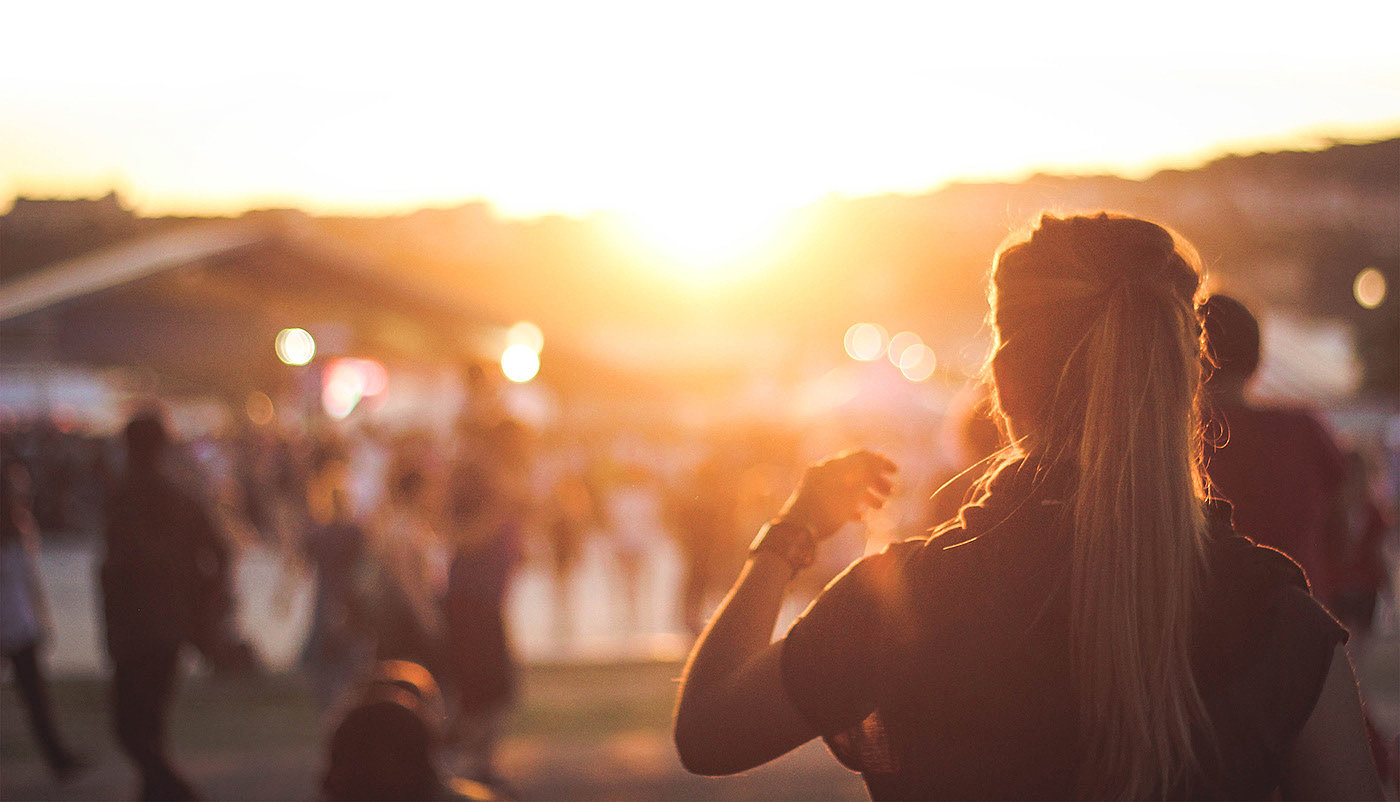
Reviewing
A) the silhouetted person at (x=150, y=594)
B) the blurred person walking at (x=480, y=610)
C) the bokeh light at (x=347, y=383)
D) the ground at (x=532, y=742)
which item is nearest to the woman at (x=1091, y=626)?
the ground at (x=532, y=742)

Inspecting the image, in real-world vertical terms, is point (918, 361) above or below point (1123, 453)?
below

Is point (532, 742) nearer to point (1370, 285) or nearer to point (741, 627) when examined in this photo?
point (741, 627)

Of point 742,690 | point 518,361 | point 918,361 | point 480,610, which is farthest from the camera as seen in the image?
point 918,361

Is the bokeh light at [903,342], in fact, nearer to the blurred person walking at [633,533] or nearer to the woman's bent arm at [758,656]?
the blurred person walking at [633,533]

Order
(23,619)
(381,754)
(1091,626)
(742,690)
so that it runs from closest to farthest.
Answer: (1091,626) → (742,690) → (381,754) → (23,619)

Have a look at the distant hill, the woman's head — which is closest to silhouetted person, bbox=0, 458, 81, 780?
the distant hill

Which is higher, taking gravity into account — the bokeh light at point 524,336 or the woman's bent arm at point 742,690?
the bokeh light at point 524,336

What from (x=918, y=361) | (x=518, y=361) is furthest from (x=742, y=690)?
(x=918, y=361)

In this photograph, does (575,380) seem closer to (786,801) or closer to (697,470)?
(697,470)

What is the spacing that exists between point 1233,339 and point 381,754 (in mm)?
1903

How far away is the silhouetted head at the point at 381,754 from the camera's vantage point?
6.91 ft

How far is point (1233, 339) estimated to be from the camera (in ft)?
9.16

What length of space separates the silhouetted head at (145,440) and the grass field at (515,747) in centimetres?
180

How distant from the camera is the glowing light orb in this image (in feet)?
58.7
